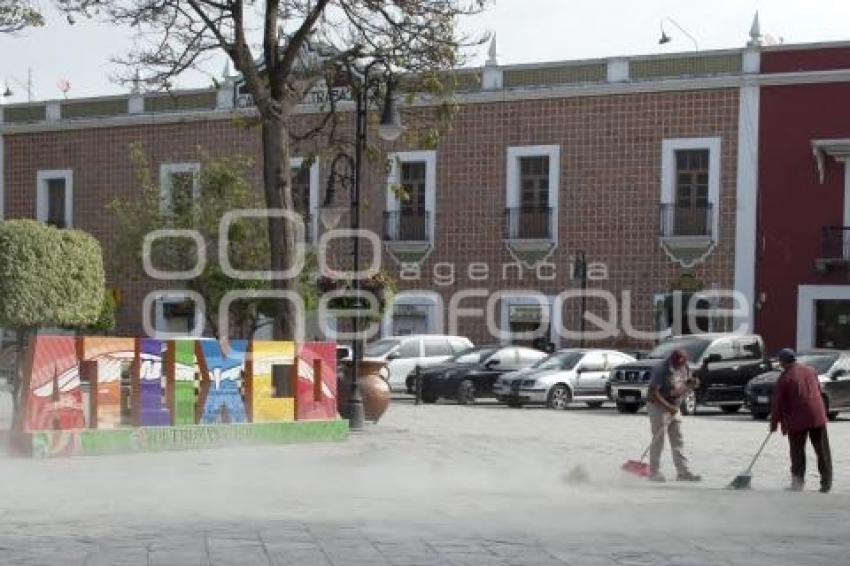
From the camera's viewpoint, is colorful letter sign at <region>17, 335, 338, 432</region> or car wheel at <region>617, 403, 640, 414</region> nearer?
colorful letter sign at <region>17, 335, 338, 432</region>

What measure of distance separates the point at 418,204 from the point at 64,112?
48.4ft

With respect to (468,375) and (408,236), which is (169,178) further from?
(468,375)

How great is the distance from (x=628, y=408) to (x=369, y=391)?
9282mm

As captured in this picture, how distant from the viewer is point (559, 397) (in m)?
34.0

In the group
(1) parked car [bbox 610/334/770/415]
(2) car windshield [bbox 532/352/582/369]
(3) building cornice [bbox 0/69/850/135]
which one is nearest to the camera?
(1) parked car [bbox 610/334/770/415]

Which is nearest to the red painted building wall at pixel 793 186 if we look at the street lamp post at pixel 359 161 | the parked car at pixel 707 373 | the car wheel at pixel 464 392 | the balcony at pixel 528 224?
the balcony at pixel 528 224

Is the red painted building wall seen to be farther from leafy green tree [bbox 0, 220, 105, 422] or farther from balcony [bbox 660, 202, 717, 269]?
leafy green tree [bbox 0, 220, 105, 422]

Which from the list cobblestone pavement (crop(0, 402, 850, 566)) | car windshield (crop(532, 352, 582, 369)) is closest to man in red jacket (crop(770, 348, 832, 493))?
cobblestone pavement (crop(0, 402, 850, 566))

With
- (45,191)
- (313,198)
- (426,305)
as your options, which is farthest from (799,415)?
(45,191)

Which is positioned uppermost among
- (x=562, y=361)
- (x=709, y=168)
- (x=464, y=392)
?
(x=709, y=168)

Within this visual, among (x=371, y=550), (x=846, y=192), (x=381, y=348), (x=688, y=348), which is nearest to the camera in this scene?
(x=371, y=550)

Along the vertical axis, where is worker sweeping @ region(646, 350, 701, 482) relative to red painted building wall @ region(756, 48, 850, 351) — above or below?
below

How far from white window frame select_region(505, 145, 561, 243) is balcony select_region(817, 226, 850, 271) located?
778 centimetres

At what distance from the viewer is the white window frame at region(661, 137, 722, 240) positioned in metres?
40.8
